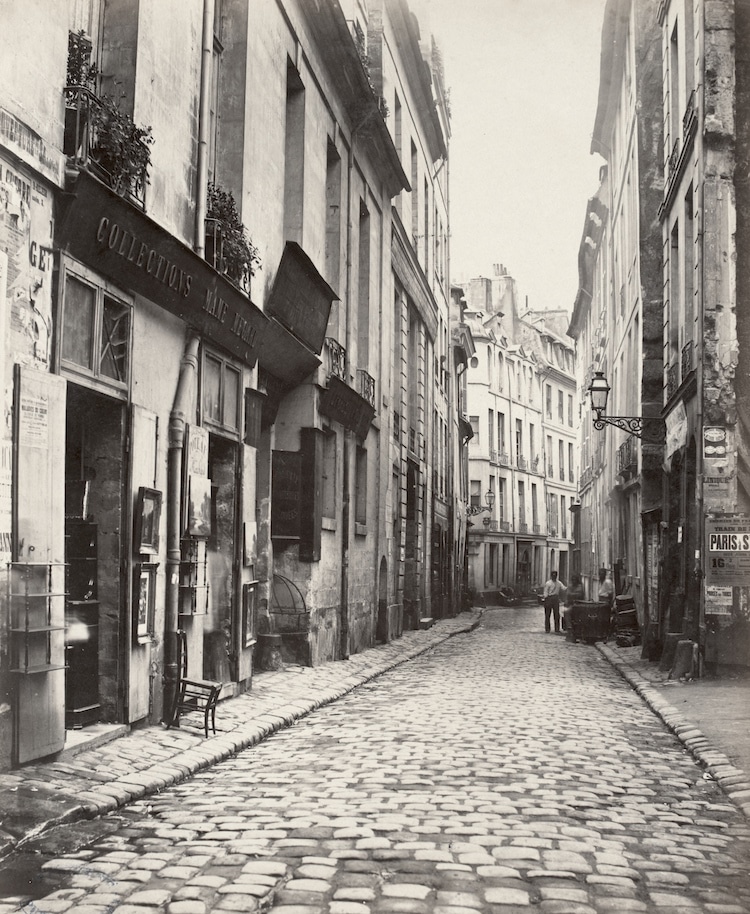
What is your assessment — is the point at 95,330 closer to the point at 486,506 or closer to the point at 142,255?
the point at 142,255

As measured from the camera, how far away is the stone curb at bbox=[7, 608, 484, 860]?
5609 mm

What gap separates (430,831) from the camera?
5383 millimetres

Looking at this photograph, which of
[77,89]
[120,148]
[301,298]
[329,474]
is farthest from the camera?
[329,474]

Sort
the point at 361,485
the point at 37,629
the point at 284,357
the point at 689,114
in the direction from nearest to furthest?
the point at 37,629
the point at 284,357
the point at 689,114
the point at 361,485

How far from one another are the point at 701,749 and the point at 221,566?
479 cm

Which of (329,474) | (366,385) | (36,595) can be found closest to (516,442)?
(366,385)

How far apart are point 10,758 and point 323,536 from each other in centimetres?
908

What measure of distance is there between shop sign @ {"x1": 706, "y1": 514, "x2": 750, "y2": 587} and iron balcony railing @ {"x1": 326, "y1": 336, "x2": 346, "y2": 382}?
5.68m

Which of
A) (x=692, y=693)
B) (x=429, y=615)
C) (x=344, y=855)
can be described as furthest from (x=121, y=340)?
(x=429, y=615)

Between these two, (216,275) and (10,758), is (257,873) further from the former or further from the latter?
(216,275)

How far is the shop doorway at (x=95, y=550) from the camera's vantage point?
7633 mm

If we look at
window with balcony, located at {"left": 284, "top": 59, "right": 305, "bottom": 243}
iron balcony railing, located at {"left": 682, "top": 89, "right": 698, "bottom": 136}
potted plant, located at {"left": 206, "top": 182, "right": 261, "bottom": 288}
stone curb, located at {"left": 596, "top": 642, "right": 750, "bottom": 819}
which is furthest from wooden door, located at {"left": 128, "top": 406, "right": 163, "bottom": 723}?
iron balcony railing, located at {"left": 682, "top": 89, "right": 698, "bottom": 136}

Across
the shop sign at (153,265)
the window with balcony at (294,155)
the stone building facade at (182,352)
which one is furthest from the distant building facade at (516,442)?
the shop sign at (153,265)

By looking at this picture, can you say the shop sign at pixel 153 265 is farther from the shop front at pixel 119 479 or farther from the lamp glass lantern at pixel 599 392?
the lamp glass lantern at pixel 599 392
